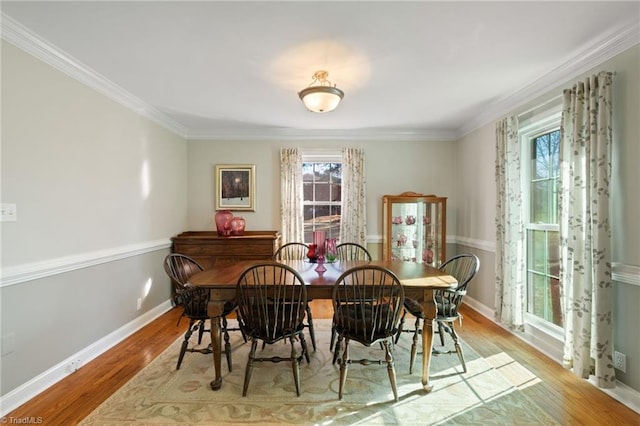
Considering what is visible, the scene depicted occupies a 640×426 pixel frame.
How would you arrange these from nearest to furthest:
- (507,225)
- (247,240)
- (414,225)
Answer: (507,225) → (247,240) → (414,225)

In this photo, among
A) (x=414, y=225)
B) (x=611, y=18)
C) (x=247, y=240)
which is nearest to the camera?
(x=611, y=18)

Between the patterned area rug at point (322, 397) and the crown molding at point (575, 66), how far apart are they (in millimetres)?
2471

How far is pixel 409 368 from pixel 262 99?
298 centimetres

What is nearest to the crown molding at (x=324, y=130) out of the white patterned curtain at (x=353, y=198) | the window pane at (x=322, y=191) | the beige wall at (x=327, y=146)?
the beige wall at (x=327, y=146)

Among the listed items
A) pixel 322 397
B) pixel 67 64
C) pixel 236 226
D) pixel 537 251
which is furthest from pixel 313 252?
pixel 67 64

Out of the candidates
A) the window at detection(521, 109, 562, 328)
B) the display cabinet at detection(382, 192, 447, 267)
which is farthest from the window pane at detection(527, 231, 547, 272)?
the display cabinet at detection(382, 192, 447, 267)

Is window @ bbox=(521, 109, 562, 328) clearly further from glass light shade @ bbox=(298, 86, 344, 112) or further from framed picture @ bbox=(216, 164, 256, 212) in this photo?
framed picture @ bbox=(216, 164, 256, 212)

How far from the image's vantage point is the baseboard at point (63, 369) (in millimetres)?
2217

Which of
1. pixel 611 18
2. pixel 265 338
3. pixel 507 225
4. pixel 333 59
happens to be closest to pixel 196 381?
pixel 265 338

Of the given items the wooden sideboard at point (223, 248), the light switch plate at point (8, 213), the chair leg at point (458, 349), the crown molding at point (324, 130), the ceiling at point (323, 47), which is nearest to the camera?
the ceiling at point (323, 47)

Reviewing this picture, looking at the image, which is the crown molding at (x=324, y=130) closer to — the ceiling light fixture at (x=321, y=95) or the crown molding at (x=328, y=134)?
the crown molding at (x=328, y=134)

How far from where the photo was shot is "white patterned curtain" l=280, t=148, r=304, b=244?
509 cm

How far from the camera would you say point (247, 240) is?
14.8ft

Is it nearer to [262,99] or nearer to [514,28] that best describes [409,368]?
[514,28]
